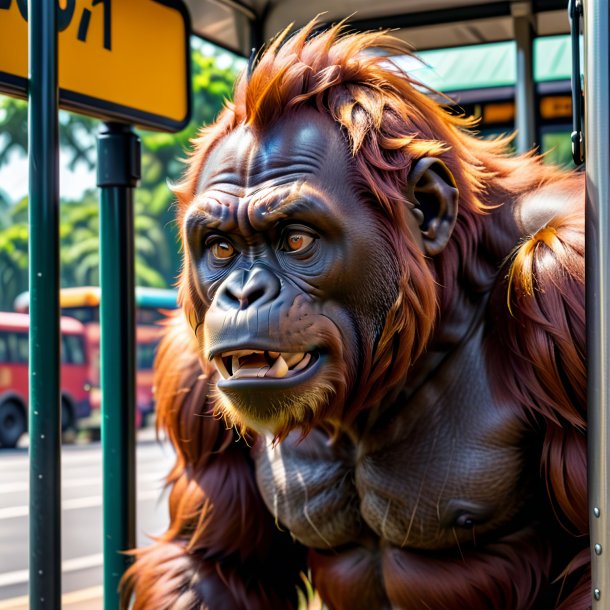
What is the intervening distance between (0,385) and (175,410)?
12140 mm

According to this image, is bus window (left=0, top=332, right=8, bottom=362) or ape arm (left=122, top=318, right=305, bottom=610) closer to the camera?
ape arm (left=122, top=318, right=305, bottom=610)

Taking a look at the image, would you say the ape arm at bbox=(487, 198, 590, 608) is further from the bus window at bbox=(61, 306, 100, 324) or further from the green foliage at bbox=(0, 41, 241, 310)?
the green foliage at bbox=(0, 41, 241, 310)

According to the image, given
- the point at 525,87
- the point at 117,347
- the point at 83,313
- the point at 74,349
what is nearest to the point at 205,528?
the point at 117,347

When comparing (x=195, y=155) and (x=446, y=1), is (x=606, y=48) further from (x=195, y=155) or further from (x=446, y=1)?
(x=446, y=1)

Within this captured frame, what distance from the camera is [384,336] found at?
1695mm

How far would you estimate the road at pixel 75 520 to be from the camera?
566 centimetres

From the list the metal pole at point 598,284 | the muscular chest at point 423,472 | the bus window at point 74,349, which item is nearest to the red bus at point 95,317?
the bus window at point 74,349

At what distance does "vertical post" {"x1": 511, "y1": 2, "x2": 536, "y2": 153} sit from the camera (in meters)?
3.12

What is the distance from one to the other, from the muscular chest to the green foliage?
16791 millimetres

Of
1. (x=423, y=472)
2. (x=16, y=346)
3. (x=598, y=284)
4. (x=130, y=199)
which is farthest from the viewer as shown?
(x=16, y=346)

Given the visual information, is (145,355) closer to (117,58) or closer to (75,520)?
(75,520)

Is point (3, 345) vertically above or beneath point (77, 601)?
above

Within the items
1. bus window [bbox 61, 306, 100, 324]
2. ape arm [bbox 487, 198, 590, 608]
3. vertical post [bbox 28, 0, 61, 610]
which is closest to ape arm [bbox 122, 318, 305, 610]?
vertical post [bbox 28, 0, 61, 610]

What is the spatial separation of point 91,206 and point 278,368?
23.7 m
